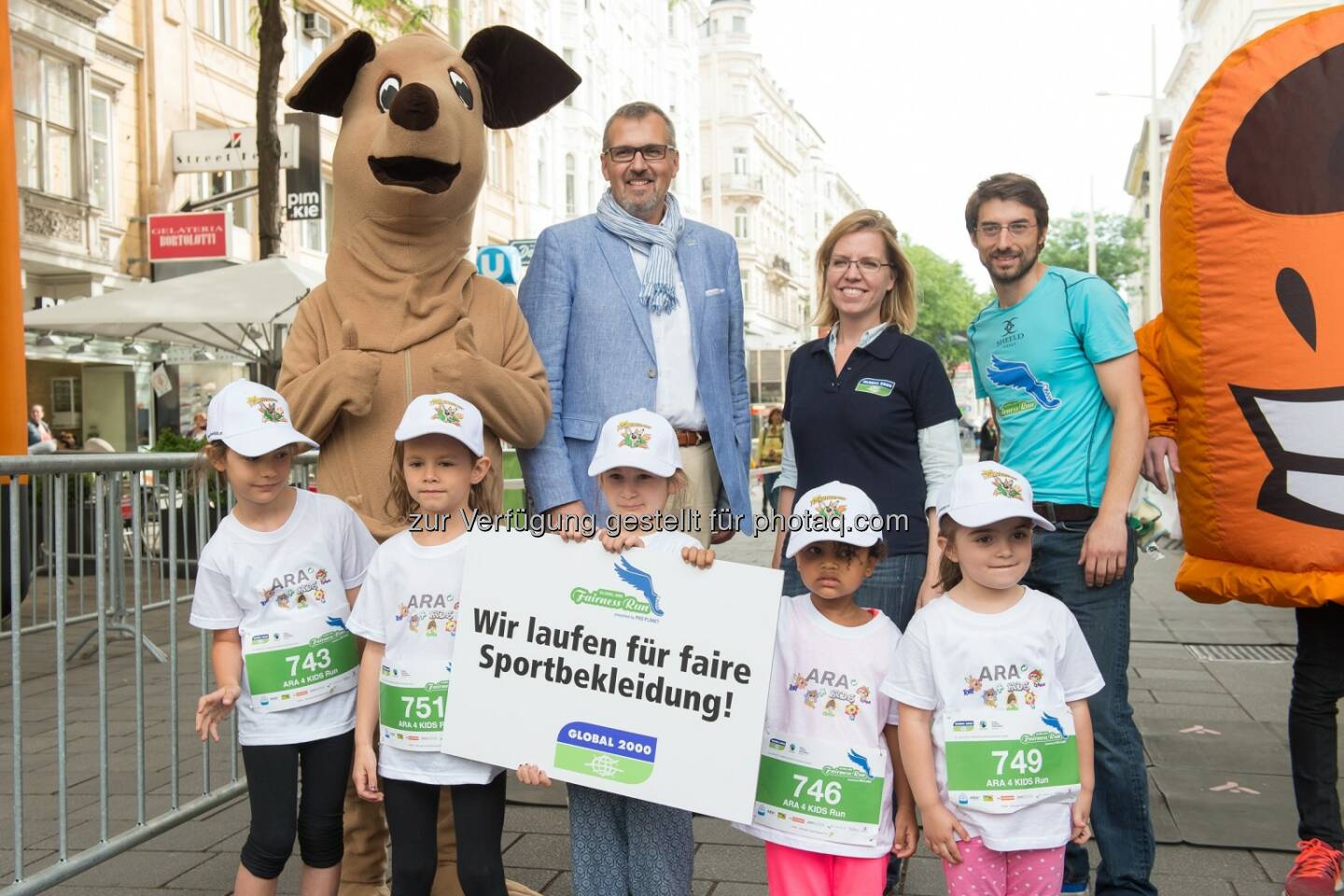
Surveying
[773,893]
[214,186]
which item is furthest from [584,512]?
[214,186]

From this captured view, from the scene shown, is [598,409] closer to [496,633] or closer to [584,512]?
[584,512]

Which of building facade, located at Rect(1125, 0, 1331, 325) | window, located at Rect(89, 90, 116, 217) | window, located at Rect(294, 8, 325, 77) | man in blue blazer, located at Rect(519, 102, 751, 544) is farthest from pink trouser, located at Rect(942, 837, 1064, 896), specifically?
building facade, located at Rect(1125, 0, 1331, 325)

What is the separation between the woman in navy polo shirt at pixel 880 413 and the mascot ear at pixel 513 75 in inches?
50.9

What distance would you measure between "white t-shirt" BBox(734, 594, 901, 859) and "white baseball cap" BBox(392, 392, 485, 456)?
910 millimetres

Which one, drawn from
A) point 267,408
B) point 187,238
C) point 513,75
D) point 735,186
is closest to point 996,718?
point 267,408

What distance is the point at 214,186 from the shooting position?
21000mm

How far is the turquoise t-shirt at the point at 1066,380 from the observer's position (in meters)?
3.45

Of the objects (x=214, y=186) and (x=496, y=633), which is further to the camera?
(x=214, y=186)

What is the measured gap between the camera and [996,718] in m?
Result: 2.73

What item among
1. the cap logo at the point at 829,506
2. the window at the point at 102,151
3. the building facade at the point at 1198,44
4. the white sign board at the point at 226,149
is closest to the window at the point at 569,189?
the building facade at the point at 1198,44

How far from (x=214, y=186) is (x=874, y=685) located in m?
20.7

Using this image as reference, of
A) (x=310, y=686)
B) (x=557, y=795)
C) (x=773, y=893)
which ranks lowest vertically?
(x=557, y=795)

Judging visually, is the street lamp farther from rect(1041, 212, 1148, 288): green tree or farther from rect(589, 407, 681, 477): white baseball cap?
rect(1041, 212, 1148, 288): green tree

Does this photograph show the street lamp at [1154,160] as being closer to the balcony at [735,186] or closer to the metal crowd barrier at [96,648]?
the metal crowd barrier at [96,648]
